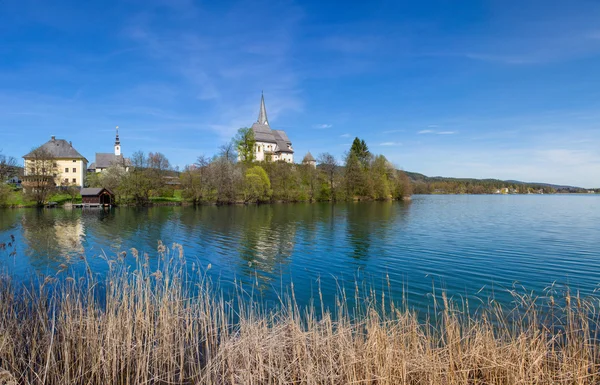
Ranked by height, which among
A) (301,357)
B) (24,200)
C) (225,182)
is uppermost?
(225,182)

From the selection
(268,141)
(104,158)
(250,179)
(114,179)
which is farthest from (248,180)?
(104,158)

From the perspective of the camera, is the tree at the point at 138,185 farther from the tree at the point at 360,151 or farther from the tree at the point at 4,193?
the tree at the point at 360,151

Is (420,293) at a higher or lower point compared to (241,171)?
lower

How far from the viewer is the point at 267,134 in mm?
105000

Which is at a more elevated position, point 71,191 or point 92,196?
point 71,191

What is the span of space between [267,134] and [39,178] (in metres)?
61.5

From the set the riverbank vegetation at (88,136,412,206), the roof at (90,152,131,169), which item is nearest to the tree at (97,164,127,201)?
the riverbank vegetation at (88,136,412,206)

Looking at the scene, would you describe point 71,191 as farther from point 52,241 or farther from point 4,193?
point 52,241

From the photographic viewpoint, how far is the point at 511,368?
15.3 ft

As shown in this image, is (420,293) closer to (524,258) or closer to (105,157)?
(524,258)

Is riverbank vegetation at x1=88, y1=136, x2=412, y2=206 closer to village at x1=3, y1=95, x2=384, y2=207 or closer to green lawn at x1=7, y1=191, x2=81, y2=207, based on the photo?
village at x1=3, y1=95, x2=384, y2=207

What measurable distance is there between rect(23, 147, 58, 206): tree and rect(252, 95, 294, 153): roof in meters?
53.8

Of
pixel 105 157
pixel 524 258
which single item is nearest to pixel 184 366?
pixel 524 258

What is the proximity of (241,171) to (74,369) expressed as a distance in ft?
205
